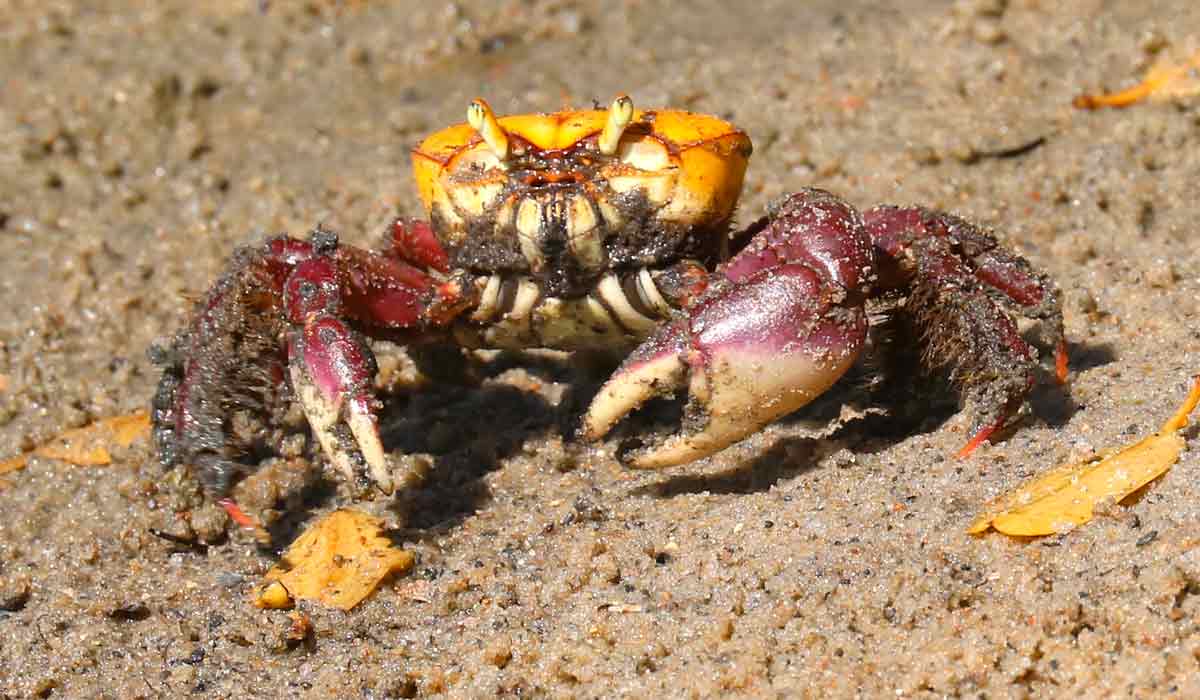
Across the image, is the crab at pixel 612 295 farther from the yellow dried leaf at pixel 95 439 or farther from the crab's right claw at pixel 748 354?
the yellow dried leaf at pixel 95 439

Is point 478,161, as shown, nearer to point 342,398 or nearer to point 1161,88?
point 342,398

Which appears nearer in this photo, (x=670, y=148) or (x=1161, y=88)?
(x=670, y=148)

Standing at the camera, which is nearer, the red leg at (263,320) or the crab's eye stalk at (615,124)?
the crab's eye stalk at (615,124)

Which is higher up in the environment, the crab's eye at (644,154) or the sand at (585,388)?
the crab's eye at (644,154)

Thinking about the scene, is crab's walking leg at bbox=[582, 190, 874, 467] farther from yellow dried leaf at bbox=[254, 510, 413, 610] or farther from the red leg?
the red leg

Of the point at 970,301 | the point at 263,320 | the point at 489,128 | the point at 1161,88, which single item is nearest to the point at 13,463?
the point at 263,320

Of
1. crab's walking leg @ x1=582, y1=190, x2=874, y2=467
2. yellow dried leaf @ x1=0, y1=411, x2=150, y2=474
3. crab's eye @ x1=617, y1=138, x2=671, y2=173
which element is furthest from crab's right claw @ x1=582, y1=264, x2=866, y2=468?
yellow dried leaf @ x1=0, y1=411, x2=150, y2=474

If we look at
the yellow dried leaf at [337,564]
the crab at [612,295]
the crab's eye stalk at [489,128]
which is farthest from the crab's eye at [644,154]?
the yellow dried leaf at [337,564]
